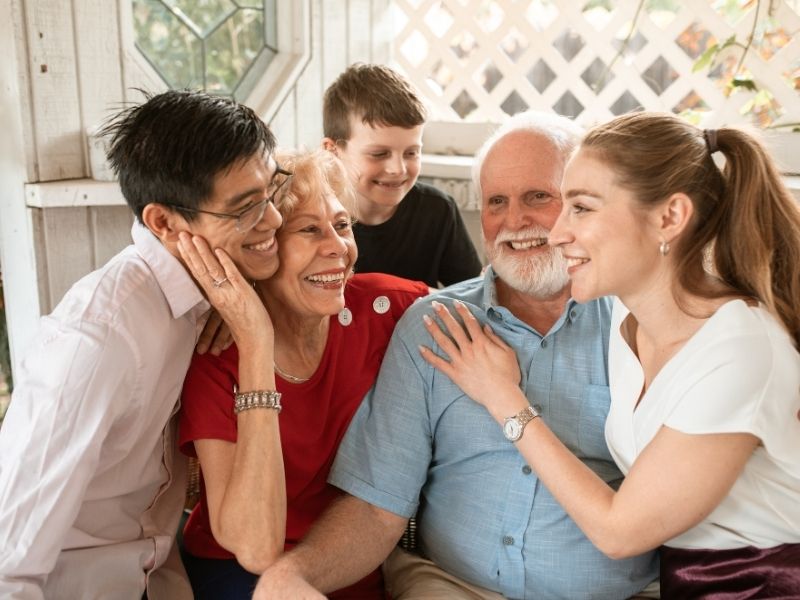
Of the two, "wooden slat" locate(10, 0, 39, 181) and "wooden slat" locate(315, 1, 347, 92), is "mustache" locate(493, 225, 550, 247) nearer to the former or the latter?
"wooden slat" locate(10, 0, 39, 181)

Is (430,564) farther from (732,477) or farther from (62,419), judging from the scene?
(62,419)

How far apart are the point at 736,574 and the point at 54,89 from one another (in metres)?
1.95

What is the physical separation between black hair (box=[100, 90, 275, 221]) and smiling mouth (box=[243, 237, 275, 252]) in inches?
5.4

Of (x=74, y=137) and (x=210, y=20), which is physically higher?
(x=210, y=20)

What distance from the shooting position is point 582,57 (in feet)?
9.79

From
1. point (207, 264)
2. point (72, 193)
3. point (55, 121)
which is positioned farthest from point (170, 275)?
point (55, 121)

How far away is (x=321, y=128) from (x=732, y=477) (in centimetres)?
205

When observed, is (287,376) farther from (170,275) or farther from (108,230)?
(108,230)

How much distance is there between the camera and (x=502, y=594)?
1.69 metres

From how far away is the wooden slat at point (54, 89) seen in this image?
82.7 inches

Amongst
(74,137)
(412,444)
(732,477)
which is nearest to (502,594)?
(412,444)

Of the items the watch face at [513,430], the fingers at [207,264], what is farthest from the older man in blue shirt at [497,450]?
the fingers at [207,264]

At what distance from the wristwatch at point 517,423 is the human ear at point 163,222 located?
2.33 feet

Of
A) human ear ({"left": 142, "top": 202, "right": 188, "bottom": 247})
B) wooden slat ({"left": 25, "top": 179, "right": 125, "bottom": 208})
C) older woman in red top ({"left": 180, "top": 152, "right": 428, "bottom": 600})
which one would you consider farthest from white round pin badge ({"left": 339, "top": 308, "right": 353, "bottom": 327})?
wooden slat ({"left": 25, "top": 179, "right": 125, "bottom": 208})
